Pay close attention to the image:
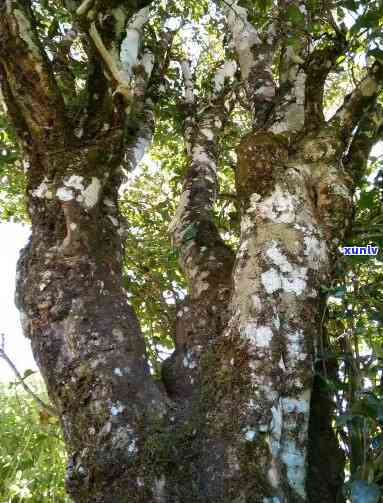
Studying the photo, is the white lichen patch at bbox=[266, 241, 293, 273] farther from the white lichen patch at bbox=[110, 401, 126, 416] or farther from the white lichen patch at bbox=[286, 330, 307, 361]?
the white lichen patch at bbox=[110, 401, 126, 416]

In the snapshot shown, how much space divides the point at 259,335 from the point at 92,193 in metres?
1.05

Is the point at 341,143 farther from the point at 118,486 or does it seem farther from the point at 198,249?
the point at 118,486

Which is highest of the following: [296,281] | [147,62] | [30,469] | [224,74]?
[224,74]

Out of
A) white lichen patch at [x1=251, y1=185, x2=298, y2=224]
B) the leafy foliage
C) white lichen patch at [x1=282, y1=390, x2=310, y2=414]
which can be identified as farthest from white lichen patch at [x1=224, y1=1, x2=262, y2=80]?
the leafy foliage

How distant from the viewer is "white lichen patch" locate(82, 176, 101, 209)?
76.7 inches

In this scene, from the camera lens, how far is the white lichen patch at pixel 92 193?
195 cm

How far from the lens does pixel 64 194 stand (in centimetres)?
194

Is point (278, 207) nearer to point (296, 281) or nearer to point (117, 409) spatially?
point (296, 281)

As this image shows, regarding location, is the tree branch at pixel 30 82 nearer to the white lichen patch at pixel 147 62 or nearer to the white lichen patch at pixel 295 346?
the white lichen patch at pixel 295 346

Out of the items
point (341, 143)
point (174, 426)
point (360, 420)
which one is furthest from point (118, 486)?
point (341, 143)

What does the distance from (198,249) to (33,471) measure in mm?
3610

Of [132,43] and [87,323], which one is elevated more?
[132,43]

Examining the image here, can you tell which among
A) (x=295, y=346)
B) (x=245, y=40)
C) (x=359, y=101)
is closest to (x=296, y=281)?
(x=295, y=346)

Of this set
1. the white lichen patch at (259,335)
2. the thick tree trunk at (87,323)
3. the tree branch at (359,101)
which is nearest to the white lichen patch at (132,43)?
the thick tree trunk at (87,323)
